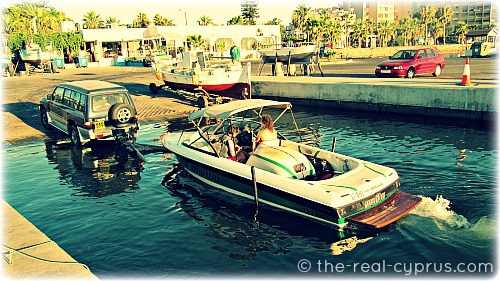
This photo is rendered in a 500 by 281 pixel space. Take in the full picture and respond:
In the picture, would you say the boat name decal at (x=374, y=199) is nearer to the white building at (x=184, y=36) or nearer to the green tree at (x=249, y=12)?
the white building at (x=184, y=36)

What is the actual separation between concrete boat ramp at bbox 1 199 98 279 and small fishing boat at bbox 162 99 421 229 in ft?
12.4

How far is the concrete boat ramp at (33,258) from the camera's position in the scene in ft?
17.8

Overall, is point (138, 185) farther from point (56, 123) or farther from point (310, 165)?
point (56, 123)

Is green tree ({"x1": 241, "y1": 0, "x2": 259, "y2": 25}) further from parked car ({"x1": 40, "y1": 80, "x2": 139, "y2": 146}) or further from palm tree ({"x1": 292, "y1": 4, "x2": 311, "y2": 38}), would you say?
parked car ({"x1": 40, "y1": 80, "x2": 139, "y2": 146})

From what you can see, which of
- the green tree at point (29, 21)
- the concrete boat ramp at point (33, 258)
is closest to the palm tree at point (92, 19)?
the green tree at point (29, 21)

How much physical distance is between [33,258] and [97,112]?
8572 mm

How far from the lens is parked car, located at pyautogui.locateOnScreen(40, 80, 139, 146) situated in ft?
45.0

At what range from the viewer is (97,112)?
13.8 meters

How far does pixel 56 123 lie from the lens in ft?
54.2

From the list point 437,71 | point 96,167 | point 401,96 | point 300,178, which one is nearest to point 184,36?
point 437,71

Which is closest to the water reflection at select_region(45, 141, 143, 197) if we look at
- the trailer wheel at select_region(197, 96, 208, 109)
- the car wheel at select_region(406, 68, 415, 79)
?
the trailer wheel at select_region(197, 96, 208, 109)

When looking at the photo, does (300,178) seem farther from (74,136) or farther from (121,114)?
(74,136)

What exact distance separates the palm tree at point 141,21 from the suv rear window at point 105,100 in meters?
75.3

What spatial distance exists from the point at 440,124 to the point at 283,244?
1181 cm
